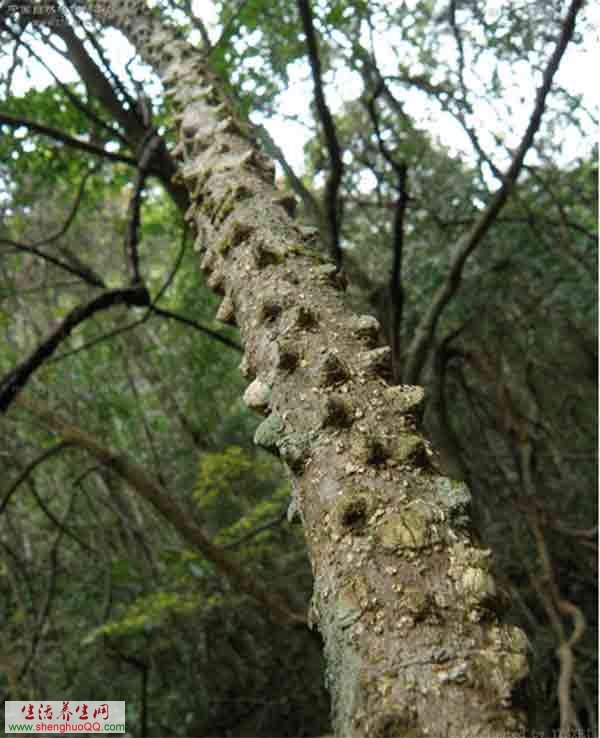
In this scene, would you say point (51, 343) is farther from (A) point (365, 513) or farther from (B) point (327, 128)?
(A) point (365, 513)

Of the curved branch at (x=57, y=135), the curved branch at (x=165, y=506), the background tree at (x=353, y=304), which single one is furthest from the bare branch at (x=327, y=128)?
the curved branch at (x=165, y=506)

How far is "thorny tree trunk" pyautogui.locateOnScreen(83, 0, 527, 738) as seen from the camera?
0.67 metres

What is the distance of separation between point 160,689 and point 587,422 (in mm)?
5543

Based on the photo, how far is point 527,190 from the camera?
683 centimetres

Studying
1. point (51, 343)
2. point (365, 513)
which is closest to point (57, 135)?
point (51, 343)

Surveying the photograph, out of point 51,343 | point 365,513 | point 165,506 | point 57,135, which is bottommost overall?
point 365,513

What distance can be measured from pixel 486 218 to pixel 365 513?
3.28 meters

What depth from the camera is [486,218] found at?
3.85 m

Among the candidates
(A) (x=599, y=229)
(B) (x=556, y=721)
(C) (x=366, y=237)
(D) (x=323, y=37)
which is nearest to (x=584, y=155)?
(A) (x=599, y=229)

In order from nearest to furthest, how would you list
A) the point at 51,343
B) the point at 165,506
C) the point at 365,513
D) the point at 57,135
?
the point at 365,513, the point at 51,343, the point at 57,135, the point at 165,506

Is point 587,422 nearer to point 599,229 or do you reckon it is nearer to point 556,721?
point 599,229

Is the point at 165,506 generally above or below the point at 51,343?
below

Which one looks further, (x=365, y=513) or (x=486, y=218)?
(x=486, y=218)

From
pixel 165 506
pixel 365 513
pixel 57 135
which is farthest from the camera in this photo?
pixel 165 506
